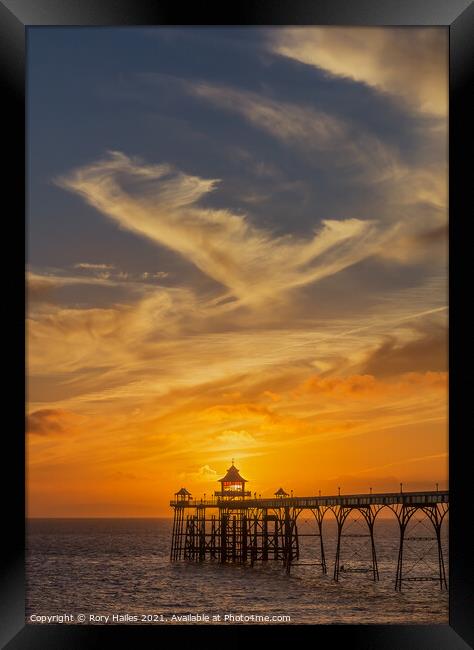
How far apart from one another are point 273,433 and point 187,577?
1052 centimetres

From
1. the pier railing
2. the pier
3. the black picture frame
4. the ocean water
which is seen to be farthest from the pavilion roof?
the black picture frame

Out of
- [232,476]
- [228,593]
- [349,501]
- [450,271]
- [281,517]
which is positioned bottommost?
[228,593]

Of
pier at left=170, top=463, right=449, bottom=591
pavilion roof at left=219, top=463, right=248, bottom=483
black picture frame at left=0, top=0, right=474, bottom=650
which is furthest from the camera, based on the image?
pavilion roof at left=219, top=463, right=248, bottom=483

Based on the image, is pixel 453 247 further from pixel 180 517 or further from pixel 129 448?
pixel 180 517

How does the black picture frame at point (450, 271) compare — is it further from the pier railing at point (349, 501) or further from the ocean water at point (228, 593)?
the ocean water at point (228, 593)

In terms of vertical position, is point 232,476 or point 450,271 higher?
point 450,271

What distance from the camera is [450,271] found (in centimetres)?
681

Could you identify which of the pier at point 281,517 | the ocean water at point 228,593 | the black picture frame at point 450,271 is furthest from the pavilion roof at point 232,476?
the black picture frame at point 450,271

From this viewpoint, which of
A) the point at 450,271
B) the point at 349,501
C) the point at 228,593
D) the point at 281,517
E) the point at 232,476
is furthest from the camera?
the point at 232,476

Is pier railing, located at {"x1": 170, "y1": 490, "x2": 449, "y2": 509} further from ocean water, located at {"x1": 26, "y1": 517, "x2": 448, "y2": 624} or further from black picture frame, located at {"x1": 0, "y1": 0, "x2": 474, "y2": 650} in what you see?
black picture frame, located at {"x1": 0, "y1": 0, "x2": 474, "y2": 650}

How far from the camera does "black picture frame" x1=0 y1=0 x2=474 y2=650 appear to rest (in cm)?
663

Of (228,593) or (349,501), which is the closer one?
(349,501)

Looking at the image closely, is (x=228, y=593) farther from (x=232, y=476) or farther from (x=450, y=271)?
(x=450, y=271)

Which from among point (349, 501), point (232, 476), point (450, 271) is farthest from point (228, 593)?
point (450, 271)
